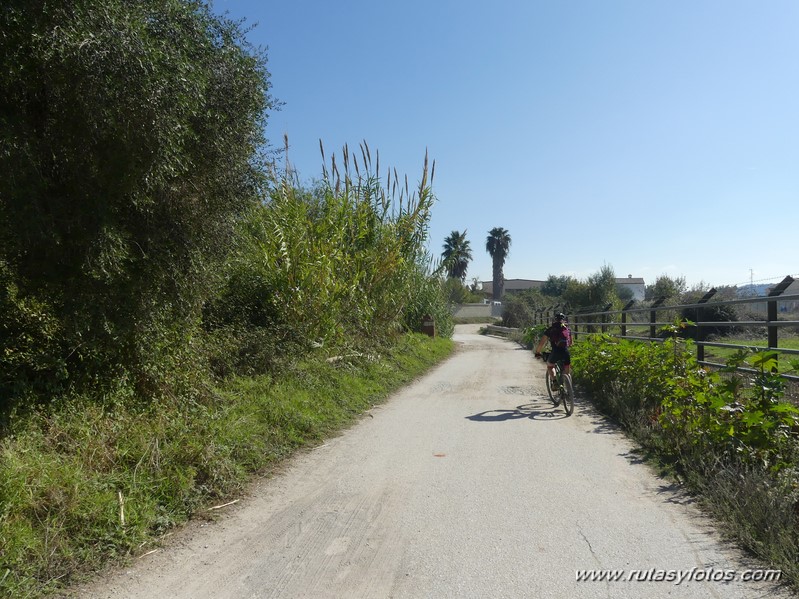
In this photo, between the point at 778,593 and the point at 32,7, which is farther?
the point at 32,7

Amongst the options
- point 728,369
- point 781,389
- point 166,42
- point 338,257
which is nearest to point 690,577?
point 781,389

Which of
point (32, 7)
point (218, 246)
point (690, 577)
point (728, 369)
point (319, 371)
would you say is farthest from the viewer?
point (319, 371)

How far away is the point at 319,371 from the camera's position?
1109cm

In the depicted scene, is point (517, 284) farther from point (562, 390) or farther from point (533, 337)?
point (562, 390)

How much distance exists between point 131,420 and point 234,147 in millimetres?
3037

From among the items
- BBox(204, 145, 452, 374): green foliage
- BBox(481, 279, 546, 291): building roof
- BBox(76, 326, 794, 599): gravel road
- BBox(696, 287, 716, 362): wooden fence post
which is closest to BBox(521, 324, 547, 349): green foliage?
BBox(204, 145, 452, 374): green foliage

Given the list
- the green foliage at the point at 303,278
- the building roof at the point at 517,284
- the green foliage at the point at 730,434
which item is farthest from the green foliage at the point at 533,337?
the building roof at the point at 517,284

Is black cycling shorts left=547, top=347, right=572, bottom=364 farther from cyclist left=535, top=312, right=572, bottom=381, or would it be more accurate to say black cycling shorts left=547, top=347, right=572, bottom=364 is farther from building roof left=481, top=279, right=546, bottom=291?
building roof left=481, top=279, right=546, bottom=291

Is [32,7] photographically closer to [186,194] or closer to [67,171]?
[67,171]

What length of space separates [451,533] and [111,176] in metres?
4.17

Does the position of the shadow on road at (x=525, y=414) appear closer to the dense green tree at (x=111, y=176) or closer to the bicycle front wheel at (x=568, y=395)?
the bicycle front wheel at (x=568, y=395)

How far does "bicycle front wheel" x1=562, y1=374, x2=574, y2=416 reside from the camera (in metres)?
10.0

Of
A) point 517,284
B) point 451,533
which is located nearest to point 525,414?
point 451,533

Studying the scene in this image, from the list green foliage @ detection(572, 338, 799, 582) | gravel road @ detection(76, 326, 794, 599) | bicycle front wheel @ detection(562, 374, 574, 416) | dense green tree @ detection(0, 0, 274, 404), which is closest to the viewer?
gravel road @ detection(76, 326, 794, 599)
